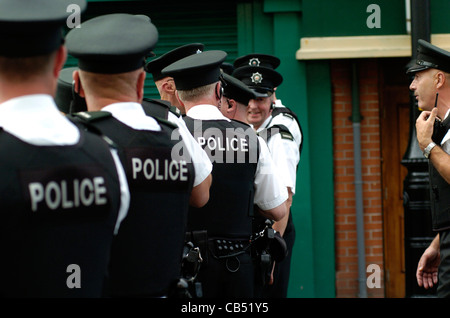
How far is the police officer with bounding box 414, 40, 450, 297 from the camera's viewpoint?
15.1 feet

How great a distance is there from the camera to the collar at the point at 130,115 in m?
3.28

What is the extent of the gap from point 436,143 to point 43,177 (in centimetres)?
286

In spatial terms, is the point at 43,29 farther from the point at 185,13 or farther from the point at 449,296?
the point at 185,13

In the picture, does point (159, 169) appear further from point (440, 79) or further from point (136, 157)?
point (440, 79)

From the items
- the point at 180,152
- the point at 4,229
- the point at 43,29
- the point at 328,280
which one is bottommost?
the point at 328,280

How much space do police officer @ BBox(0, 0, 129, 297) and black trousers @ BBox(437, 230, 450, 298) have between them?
8.28ft

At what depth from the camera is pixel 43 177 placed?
2490mm

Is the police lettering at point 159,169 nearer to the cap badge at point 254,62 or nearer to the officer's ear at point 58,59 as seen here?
the officer's ear at point 58,59

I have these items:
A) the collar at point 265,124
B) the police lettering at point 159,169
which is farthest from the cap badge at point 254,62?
the police lettering at point 159,169

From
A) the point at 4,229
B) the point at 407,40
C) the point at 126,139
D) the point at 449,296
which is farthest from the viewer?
the point at 407,40

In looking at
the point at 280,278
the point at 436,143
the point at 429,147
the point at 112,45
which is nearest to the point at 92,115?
the point at 112,45
